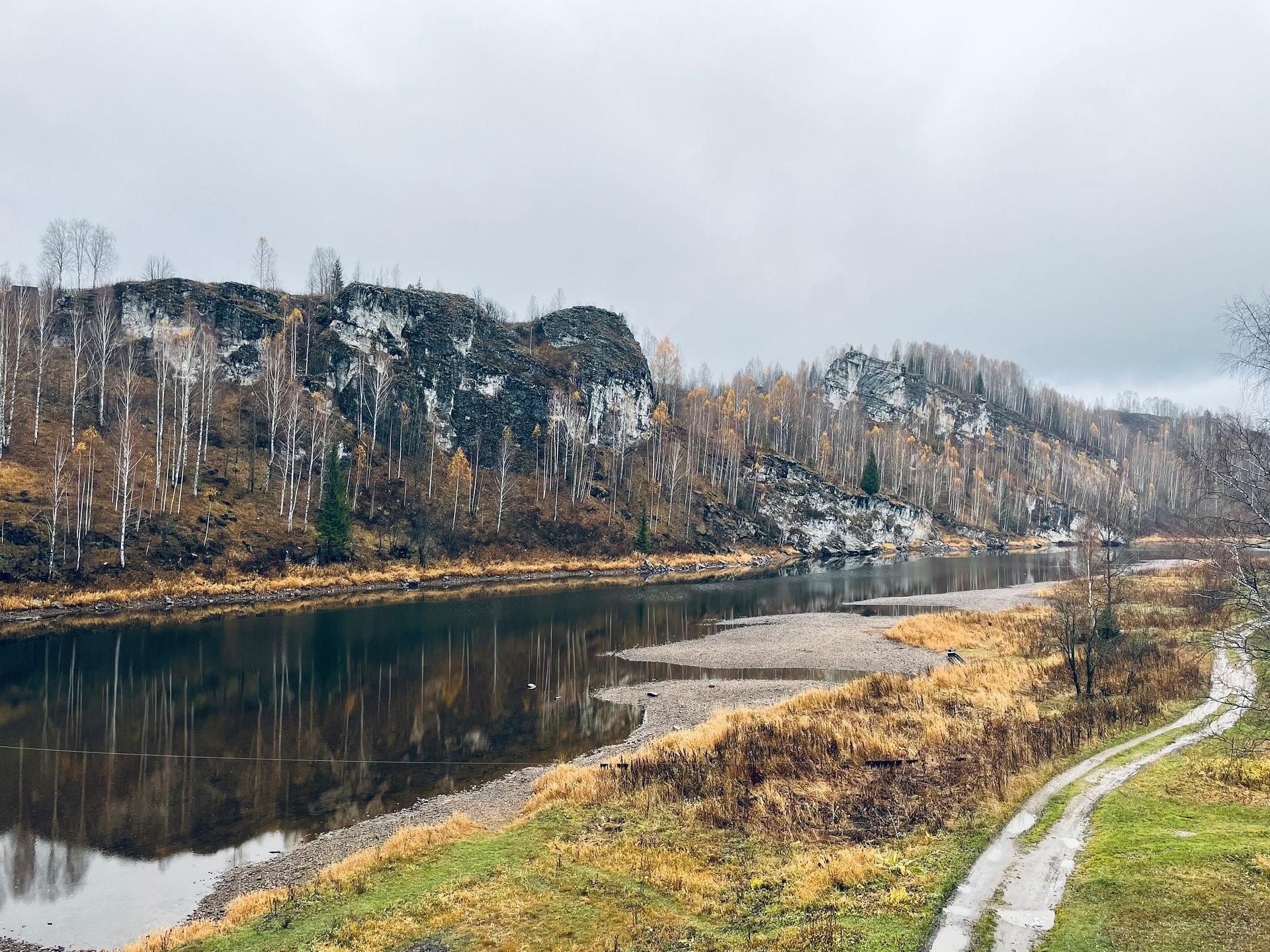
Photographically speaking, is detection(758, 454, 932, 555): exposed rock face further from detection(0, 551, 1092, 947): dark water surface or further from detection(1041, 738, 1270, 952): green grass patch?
detection(1041, 738, 1270, 952): green grass patch

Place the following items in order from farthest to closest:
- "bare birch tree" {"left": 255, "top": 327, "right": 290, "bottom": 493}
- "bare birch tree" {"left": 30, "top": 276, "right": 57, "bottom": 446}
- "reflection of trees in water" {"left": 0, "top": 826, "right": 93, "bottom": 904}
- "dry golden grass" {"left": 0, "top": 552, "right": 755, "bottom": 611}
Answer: "bare birch tree" {"left": 255, "top": 327, "right": 290, "bottom": 493} < "bare birch tree" {"left": 30, "top": 276, "right": 57, "bottom": 446} < "dry golden grass" {"left": 0, "top": 552, "right": 755, "bottom": 611} < "reflection of trees in water" {"left": 0, "top": 826, "right": 93, "bottom": 904}

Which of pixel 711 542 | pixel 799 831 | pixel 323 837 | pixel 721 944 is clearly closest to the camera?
pixel 721 944

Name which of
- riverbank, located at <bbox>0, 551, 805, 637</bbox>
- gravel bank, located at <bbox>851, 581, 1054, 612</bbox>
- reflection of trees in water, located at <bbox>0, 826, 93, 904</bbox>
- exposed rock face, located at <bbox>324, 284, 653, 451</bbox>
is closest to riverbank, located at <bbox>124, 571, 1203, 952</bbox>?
reflection of trees in water, located at <bbox>0, 826, 93, 904</bbox>

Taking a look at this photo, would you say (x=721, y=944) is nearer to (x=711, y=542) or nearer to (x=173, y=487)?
(x=173, y=487)

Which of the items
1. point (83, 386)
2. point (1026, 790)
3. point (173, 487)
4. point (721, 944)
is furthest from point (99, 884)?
point (83, 386)

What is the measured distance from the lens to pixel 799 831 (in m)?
14.6

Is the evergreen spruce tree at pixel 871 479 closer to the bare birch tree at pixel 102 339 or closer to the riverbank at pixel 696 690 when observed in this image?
the riverbank at pixel 696 690

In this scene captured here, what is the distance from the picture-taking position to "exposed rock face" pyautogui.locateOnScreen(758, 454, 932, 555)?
124750 millimetres

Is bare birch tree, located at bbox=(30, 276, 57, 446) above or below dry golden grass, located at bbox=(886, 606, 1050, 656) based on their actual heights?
above

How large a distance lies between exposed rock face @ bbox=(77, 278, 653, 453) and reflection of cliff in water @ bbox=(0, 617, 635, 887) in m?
69.8

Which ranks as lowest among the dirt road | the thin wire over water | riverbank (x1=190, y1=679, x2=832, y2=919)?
the thin wire over water

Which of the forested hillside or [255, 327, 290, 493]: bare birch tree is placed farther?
[255, 327, 290, 493]: bare birch tree

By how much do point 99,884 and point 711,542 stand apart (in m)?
97.4

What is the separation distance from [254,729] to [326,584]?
137 feet
